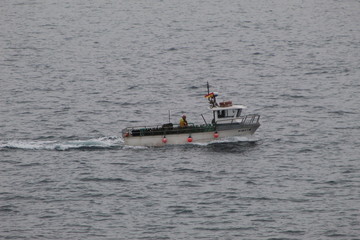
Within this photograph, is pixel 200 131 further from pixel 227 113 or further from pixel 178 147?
pixel 227 113

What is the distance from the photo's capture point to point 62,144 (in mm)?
87125

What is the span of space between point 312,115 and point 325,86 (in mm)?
17390

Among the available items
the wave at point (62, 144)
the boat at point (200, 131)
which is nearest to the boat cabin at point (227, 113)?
the boat at point (200, 131)

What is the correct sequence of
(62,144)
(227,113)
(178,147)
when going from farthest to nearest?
(62,144), (227,113), (178,147)

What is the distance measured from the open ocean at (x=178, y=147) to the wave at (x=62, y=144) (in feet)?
0.73

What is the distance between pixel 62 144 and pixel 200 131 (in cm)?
1536

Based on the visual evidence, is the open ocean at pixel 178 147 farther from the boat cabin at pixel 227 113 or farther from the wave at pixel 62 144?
the boat cabin at pixel 227 113

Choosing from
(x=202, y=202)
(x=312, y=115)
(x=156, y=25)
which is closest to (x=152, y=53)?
Answer: (x=156, y=25)

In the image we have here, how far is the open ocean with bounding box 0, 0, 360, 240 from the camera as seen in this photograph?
67.4 meters

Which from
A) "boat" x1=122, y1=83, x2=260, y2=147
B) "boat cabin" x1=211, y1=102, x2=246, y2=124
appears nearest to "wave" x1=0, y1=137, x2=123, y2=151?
"boat" x1=122, y1=83, x2=260, y2=147

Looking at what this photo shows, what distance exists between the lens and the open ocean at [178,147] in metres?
67.4

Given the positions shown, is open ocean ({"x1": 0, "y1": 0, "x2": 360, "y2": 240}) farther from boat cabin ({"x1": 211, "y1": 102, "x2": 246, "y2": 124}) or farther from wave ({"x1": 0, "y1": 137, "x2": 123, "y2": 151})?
boat cabin ({"x1": 211, "y1": 102, "x2": 246, "y2": 124})

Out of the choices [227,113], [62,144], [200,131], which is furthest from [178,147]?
[62,144]

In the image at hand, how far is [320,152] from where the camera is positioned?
84.1 m
